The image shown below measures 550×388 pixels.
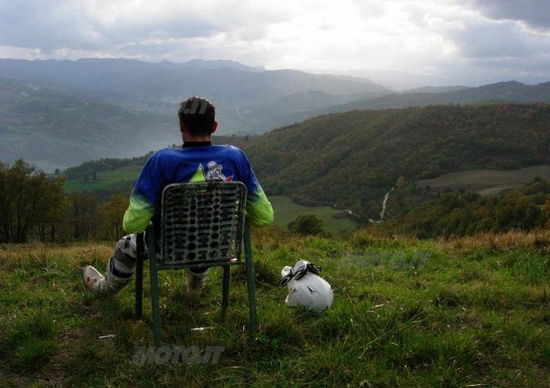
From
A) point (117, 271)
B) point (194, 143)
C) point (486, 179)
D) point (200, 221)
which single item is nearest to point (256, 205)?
point (200, 221)

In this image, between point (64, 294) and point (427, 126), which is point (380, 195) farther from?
point (64, 294)

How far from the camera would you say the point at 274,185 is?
14900 centimetres

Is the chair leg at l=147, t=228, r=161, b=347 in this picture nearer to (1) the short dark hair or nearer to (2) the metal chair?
(2) the metal chair

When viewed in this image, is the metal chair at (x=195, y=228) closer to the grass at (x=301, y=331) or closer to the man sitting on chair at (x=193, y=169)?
the man sitting on chair at (x=193, y=169)

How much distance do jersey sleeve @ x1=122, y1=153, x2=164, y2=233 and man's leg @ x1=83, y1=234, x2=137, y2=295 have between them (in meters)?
0.81

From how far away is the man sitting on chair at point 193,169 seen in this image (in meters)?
3.53

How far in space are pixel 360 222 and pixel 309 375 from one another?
9836 centimetres

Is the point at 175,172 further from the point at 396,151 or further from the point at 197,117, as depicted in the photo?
the point at 396,151

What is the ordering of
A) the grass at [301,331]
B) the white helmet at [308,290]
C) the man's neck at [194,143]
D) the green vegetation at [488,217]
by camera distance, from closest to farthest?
the grass at [301,331] → the man's neck at [194,143] → the white helmet at [308,290] → the green vegetation at [488,217]

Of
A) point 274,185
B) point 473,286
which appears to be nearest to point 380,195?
point 274,185

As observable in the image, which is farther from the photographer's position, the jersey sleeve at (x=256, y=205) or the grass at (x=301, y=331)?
the jersey sleeve at (x=256, y=205)

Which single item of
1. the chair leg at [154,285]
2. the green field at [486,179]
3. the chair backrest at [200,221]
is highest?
Answer: the chair backrest at [200,221]

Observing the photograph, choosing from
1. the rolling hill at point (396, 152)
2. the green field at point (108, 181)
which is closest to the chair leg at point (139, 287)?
the rolling hill at point (396, 152)

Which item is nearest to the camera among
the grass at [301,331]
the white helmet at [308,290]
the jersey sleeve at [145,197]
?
the grass at [301,331]
